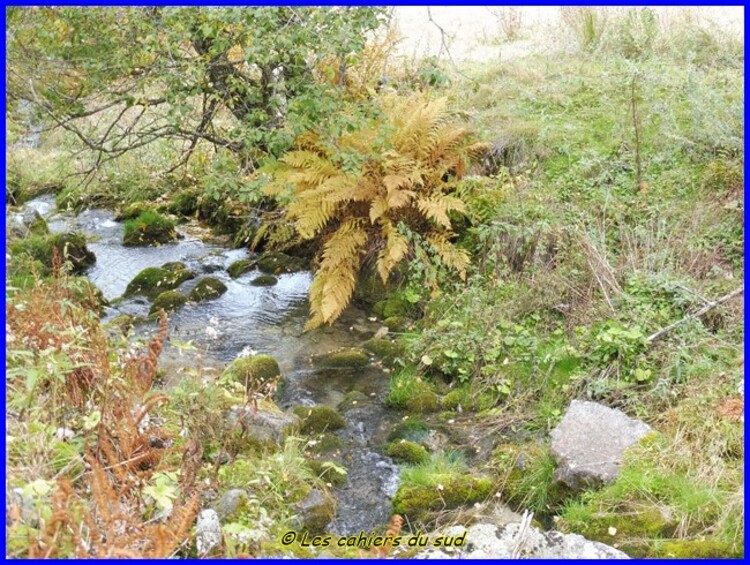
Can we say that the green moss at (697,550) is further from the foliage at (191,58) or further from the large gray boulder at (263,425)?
the foliage at (191,58)

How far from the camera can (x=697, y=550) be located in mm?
3863

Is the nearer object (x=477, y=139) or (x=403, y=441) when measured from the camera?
(x=403, y=441)

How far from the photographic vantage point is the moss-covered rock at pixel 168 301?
25.0ft

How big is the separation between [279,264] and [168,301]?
1457 millimetres

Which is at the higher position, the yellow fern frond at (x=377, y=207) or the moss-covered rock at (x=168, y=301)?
the yellow fern frond at (x=377, y=207)

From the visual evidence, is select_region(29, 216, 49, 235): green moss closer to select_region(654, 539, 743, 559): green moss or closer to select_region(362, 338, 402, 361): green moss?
select_region(362, 338, 402, 361): green moss

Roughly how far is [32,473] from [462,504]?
245 centimetres

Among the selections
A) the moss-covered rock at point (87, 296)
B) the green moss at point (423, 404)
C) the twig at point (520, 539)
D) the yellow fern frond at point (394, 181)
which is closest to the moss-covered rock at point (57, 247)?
the moss-covered rock at point (87, 296)

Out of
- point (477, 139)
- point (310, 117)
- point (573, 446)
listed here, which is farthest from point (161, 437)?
point (477, 139)

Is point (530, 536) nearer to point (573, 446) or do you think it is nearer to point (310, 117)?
point (573, 446)

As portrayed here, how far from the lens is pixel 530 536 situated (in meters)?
3.97

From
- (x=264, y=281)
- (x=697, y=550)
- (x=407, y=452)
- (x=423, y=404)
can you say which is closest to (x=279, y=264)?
(x=264, y=281)

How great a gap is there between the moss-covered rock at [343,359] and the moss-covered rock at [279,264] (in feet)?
6.95

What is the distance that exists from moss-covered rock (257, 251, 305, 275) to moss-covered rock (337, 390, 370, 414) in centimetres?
281
